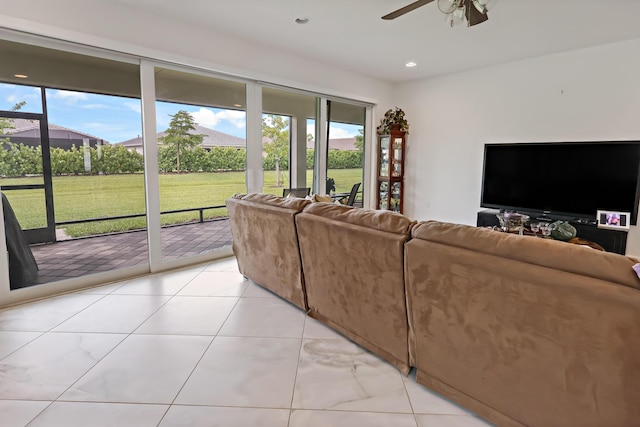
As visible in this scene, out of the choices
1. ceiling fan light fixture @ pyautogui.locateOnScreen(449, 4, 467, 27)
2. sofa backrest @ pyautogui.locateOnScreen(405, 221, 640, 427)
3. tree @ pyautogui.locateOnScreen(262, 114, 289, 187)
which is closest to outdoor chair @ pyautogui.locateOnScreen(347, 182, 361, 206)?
tree @ pyautogui.locateOnScreen(262, 114, 289, 187)

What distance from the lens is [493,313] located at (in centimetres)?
137

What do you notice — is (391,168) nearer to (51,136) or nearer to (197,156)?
(197,156)

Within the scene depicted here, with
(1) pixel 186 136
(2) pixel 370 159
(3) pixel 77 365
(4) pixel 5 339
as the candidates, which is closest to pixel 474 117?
(2) pixel 370 159

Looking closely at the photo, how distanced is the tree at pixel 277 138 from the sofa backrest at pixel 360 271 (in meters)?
2.43

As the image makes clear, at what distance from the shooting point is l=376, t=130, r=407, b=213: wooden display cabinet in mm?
5617

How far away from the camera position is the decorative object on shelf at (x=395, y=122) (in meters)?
5.52

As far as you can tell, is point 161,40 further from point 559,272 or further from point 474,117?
point 474,117

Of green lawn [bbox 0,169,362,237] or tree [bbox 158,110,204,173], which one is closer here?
green lawn [bbox 0,169,362,237]

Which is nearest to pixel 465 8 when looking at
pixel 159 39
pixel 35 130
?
pixel 159 39

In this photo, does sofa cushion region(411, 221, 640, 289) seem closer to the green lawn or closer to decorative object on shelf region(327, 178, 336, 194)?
the green lawn

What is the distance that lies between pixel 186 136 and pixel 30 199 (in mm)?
1534

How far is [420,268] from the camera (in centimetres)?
158

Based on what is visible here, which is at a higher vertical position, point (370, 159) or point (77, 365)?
point (370, 159)

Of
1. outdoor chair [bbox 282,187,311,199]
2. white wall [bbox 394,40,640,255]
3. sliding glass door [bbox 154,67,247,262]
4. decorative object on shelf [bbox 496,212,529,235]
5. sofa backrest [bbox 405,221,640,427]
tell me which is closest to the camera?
sofa backrest [bbox 405,221,640,427]
